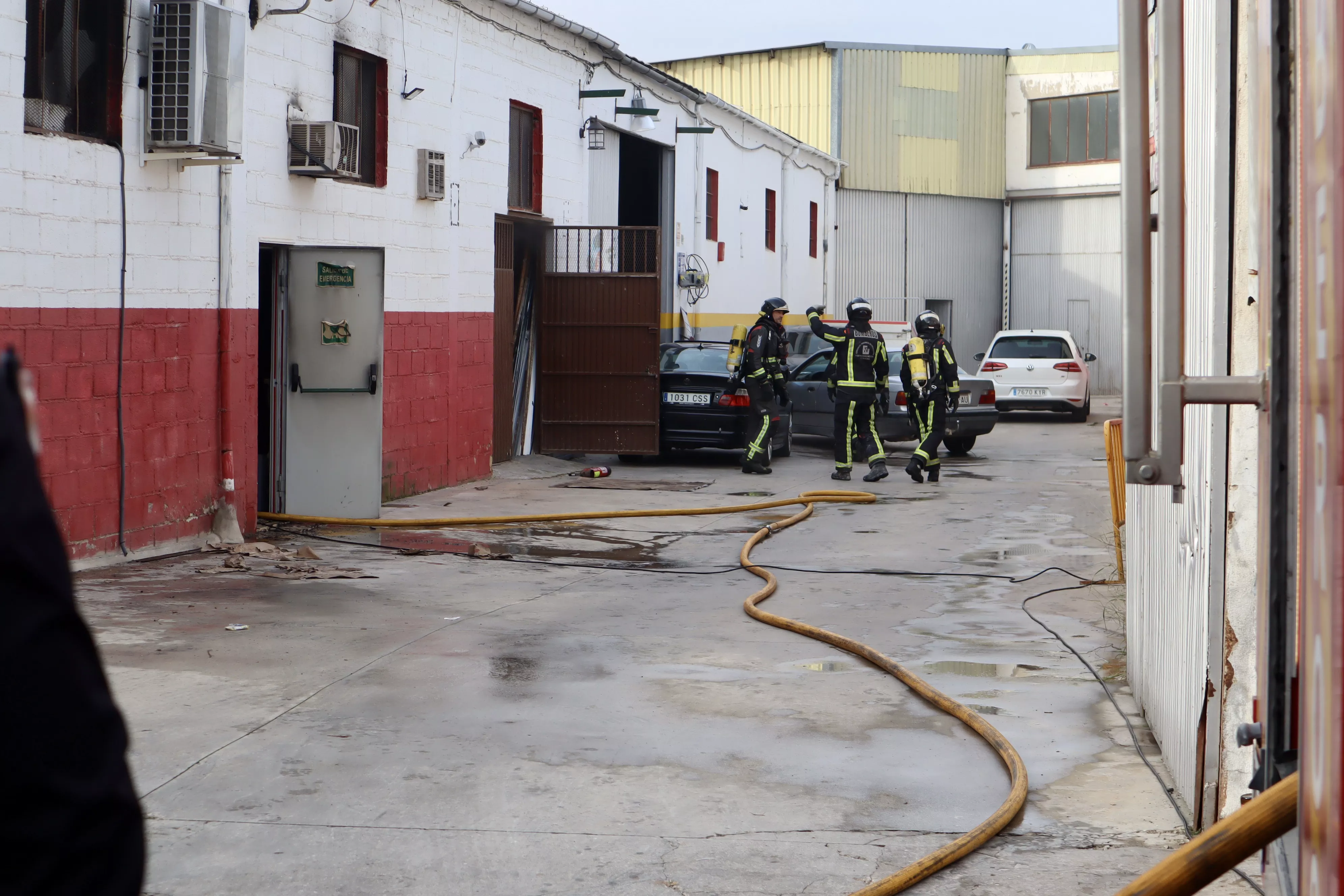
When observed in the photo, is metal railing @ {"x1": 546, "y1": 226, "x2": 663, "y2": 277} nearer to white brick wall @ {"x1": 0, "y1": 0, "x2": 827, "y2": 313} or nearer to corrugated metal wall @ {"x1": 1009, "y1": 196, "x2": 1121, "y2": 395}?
white brick wall @ {"x1": 0, "y1": 0, "x2": 827, "y2": 313}

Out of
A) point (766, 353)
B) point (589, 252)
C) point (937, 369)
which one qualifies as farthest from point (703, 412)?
point (937, 369)

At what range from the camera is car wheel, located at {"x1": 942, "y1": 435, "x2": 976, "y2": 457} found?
18.5 metres

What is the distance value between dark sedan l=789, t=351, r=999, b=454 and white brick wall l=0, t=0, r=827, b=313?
3529mm

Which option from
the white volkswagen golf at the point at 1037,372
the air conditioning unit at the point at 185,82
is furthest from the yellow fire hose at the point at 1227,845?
the white volkswagen golf at the point at 1037,372

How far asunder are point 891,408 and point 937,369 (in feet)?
9.01

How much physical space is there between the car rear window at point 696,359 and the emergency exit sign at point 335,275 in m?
5.48

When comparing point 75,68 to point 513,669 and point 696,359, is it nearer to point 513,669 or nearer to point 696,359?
point 513,669

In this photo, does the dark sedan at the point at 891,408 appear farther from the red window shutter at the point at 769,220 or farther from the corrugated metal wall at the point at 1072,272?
the corrugated metal wall at the point at 1072,272

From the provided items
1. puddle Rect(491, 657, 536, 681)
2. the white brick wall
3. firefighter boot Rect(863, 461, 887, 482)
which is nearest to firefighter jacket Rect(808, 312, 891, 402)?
firefighter boot Rect(863, 461, 887, 482)

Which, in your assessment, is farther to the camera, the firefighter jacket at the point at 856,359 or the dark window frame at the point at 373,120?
the firefighter jacket at the point at 856,359

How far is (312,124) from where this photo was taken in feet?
36.8

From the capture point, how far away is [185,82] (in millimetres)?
9453

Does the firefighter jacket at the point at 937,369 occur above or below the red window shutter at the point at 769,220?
below

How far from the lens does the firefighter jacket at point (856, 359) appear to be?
14.9m
